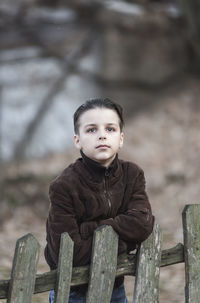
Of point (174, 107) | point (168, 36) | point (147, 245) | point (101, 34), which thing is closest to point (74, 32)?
point (101, 34)

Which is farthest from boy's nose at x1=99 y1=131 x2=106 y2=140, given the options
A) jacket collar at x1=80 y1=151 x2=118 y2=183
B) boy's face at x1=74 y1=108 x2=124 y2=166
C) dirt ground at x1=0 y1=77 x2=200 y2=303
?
dirt ground at x1=0 y1=77 x2=200 y2=303

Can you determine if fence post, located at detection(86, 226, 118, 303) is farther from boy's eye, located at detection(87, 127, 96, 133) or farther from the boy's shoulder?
boy's eye, located at detection(87, 127, 96, 133)

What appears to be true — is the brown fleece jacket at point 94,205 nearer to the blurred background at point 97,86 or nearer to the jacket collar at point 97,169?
the jacket collar at point 97,169

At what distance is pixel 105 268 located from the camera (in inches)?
101

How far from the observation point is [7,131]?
354 inches

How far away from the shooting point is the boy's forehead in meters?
2.49

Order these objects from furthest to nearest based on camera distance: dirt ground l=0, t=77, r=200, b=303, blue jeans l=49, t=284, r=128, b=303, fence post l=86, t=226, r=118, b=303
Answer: dirt ground l=0, t=77, r=200, b=303 → blue jeans l=49, t=284, r=128, b=303 → fence post l=86, t=226, r=118, b=303

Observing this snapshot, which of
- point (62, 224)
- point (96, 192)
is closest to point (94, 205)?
point (96, 192)

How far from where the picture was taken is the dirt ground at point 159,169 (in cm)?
645

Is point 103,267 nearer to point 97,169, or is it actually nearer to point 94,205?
point 94,205

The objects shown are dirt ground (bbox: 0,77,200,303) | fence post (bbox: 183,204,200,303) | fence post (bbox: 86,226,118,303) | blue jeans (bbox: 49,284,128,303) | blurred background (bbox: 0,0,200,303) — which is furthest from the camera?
blurred background (bbox: 0,0,200,303)

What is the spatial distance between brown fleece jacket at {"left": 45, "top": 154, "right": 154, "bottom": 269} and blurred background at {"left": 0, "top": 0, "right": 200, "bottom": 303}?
4.66m

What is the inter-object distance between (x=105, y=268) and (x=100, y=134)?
70cm

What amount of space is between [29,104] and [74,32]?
7.09 ft
